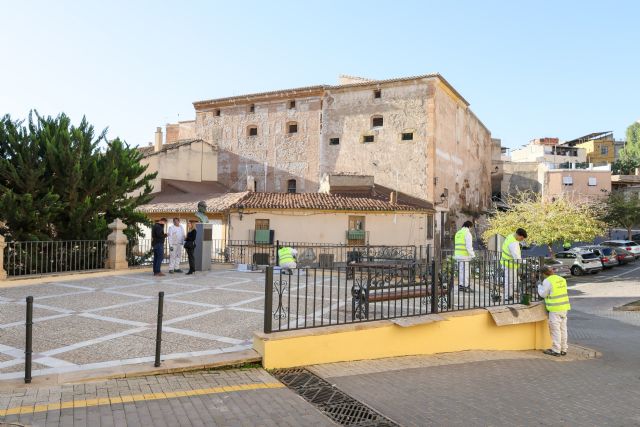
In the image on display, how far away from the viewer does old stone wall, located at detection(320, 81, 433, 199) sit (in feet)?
109

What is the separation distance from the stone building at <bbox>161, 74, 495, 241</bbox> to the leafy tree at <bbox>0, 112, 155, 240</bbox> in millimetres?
19891

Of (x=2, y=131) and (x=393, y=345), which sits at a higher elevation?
(x=2, y=131)

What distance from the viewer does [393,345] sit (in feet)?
24.5

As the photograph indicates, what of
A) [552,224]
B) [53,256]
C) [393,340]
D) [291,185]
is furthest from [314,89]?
[393,340]

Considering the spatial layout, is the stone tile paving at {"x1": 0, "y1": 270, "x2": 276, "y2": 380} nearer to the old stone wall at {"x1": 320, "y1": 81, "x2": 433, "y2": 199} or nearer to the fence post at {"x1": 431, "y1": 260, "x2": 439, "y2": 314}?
the fence post at {"x1": 431, "y1": 260, "x2": 439, "y2": 314}

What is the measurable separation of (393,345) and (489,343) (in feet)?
7.91

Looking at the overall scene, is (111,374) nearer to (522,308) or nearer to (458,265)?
(458,265)

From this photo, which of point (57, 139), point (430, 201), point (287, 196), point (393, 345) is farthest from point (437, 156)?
point (393, 345)

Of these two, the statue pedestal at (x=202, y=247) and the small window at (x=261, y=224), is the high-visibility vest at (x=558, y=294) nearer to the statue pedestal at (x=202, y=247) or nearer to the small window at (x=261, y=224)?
the statue pedestal at (x=202, y=247)

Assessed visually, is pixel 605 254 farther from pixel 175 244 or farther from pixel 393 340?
pixel 393 340

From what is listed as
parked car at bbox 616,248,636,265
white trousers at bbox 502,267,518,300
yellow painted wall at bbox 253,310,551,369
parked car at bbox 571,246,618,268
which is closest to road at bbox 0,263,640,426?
yellow painted wall at bbox 253,310,551,369

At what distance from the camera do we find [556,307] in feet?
30.2

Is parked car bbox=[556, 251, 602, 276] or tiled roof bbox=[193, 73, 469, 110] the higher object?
tiled roof bbox=[193, 73, 469, 110]

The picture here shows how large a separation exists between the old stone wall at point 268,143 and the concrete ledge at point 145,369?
3041 centimetres
